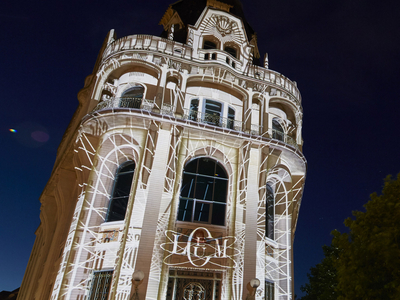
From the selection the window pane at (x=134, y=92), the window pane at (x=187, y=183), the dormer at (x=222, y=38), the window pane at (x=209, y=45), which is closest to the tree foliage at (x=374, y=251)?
the window pane at (x=187, y=183)

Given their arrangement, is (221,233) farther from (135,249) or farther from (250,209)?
(135,249)

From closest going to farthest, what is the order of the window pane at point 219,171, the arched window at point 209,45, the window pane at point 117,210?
the window pane at point 117,210 → the window pane at point 219,171 → the arched window at point 209,45

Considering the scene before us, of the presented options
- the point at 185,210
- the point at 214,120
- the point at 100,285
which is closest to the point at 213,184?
the point at 185,210

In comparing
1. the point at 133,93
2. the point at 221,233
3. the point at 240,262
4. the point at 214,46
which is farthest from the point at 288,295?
the point at 214,46

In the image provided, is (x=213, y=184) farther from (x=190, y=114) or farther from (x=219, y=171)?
(x=190, y=114)

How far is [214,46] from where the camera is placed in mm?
23062

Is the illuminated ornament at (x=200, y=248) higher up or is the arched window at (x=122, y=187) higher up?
the arched window at (x=122, y=187)

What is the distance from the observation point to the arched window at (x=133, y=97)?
63.7ft

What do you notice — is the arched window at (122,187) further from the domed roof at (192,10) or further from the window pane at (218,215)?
the domed roof at (192,10)

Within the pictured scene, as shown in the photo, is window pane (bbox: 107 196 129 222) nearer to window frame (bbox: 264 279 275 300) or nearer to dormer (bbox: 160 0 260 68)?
window frame (bbox: 264 279 275 300)

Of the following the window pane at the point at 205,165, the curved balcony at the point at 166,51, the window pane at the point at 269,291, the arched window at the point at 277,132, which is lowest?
the window pane at the point at 269,291

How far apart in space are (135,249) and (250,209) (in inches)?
230

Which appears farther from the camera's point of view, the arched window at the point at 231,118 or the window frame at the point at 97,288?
the arched window at the point at 231,118

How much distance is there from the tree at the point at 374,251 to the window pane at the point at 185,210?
7008mm
